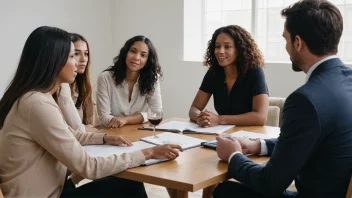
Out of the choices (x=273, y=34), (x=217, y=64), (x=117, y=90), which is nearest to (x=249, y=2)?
(x=273, y=34)

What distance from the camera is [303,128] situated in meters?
1.43

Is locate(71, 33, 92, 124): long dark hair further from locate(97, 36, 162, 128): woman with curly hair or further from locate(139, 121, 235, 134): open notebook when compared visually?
locate(139, 121, 235, 134): open notebook

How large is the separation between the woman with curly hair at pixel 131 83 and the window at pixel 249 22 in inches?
70.5

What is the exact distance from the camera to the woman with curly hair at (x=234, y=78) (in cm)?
274

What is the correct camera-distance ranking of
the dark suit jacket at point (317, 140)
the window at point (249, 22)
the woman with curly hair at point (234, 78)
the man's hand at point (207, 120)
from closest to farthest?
the dark suit jacket at point (317, 140) < the man's hand at point (207, 120) < the woman with curly hair at point (234, 78) < the window at point (249, 22)

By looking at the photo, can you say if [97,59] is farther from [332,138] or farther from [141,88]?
[332,138]

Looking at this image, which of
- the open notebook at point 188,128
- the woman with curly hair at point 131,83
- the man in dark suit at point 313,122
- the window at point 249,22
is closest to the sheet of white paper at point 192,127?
the open notebook at point 188,128

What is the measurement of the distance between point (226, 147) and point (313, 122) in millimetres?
442

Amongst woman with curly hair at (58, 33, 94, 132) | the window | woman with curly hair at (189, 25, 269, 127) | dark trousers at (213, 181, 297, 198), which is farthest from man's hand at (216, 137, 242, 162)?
the window

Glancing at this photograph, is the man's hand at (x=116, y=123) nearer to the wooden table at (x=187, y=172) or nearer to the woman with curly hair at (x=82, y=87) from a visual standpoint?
the woman with curly hair at (x=82, y=87)

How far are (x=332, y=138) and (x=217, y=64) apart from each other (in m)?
1.60

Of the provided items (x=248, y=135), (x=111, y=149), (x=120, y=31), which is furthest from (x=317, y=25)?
(x=120, y=31)

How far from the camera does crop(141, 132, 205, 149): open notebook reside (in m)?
2.04

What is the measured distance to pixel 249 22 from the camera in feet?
15.1
